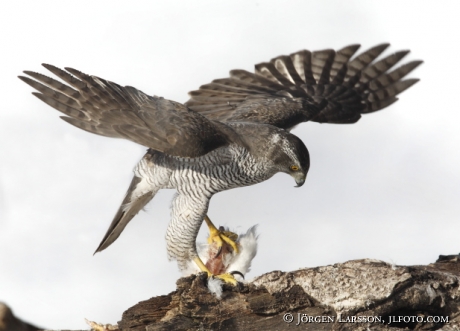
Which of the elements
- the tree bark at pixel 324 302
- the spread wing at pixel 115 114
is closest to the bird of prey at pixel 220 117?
the spread wing at pixel 115 114

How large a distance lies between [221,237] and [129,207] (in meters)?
1.35

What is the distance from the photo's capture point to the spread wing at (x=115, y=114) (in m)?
6.87

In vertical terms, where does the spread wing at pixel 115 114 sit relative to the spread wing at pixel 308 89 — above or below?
below

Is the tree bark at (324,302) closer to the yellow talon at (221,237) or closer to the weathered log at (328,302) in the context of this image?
the weathered log at (328,302)

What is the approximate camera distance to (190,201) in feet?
25.5

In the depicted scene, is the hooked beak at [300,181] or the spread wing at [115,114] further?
the hooked beak at [300,181]

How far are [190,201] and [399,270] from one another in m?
3.02

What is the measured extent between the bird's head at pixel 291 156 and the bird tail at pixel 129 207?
1.76 m

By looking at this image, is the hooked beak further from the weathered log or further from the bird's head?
the weathered log

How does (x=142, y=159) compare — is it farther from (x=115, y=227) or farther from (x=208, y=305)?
(x=208, y=305)

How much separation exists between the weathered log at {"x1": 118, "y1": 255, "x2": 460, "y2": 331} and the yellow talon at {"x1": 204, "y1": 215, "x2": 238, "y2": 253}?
257 centimetres

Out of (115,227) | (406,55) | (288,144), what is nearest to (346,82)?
(406,55)

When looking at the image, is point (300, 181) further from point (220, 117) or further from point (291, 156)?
point (220, 117)

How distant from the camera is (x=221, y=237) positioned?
840cm
